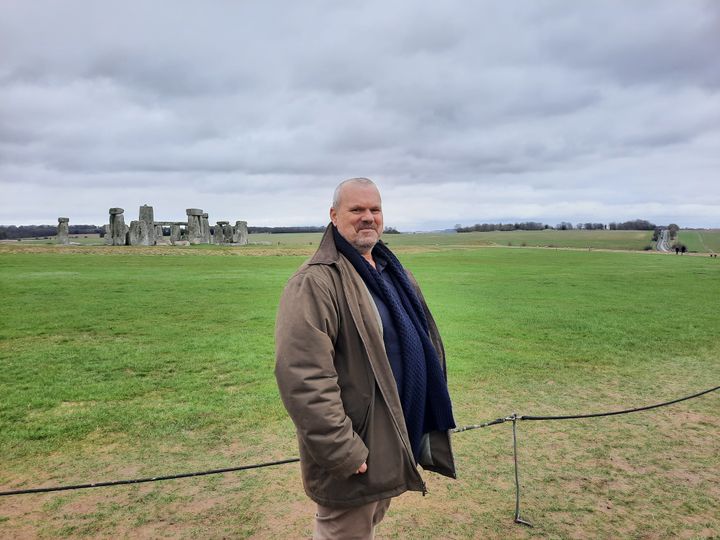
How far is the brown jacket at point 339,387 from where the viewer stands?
97.7 inches

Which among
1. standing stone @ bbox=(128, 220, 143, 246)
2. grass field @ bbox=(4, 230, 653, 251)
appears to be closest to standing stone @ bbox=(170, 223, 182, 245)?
standing stone @ bbox=(128, 220, 143, 246)

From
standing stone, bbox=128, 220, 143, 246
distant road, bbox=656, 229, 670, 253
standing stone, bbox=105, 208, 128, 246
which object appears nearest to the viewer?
standing stone, bbox=105, 208, 128, 246

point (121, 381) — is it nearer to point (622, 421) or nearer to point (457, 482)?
point (457, 482)

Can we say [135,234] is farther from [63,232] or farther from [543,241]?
[543,241]

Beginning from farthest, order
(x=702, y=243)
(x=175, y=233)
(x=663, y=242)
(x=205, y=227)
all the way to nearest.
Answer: (x=702, y=243) < (x=663, y=242) < (x=205, y=227) < (x=175, y=233)

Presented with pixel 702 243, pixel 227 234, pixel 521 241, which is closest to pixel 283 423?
pixel 227 234

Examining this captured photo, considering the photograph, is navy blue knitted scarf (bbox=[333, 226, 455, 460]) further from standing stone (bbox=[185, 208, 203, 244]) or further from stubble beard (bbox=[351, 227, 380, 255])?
standing stone (bbox=[185, 208, 203, 244])

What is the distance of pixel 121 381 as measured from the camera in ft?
26.8

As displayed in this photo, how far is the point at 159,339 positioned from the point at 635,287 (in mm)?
18342

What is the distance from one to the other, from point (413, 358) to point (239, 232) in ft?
171

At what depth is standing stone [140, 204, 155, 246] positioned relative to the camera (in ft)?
148

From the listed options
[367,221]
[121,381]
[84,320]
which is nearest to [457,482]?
[367,221]

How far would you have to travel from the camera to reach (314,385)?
2465 millimetres

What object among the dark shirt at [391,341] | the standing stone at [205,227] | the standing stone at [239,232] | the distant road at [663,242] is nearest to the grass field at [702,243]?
the distant road at [663,242]
